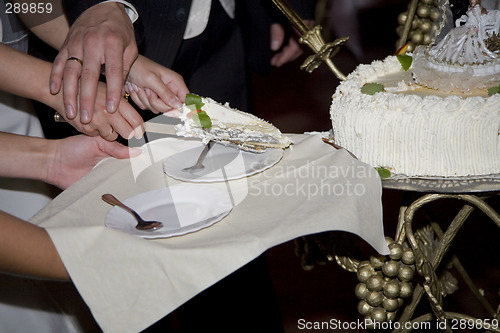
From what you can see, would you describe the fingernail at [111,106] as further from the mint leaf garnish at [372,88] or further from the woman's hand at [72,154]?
the mint leaf garnish at [372,88]

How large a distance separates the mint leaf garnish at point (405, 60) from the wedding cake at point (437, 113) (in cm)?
5

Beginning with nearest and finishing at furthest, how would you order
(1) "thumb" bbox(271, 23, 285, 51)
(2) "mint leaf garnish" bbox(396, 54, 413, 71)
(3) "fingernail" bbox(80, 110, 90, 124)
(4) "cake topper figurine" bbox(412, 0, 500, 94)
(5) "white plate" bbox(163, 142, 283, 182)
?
(5) "white plate" bbox(163, 142, 283, 182) → (3) "fingernail" bbox(80, 110, 90, 124) → (4) "cake topper figurine" bbox(412, 0, 500, 94) → (2) "mint leaf garnish" bbox(396, 54, 413, 71) → (1) "thumb" bbox(271, 23, 285, 51)

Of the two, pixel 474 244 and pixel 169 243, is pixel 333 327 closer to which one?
pixel 474 244

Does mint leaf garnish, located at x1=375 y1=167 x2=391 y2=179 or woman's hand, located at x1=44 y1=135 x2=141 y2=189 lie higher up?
woman's hand, located at x1=44 y1=135 x2=141 y2=189

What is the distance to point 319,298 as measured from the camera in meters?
2.55

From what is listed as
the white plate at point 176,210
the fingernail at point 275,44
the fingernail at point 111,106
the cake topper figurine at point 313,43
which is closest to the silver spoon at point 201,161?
the white plate at point 176,210

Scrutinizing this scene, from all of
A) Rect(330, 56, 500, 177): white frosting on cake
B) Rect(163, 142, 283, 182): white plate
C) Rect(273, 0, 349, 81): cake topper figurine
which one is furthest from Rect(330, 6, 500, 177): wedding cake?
Rect(163, 142, 283, 182): white plate

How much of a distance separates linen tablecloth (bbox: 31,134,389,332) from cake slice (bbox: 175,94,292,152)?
0.05 meters

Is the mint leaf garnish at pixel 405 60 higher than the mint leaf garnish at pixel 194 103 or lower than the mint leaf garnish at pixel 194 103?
lower

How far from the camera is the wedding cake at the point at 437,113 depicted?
1336mm

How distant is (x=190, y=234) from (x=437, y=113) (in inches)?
26.2

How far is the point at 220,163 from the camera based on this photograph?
1.23 m

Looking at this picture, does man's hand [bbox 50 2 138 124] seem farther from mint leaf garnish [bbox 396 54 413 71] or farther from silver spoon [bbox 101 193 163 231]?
mint leaf garnish [bbox 396 54 413 71]

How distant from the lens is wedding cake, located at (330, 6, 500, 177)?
1.34 metres
